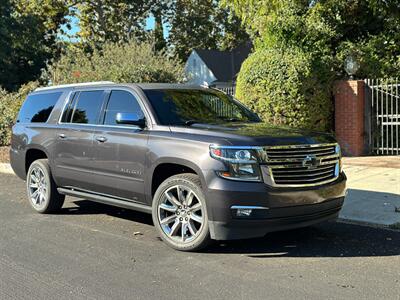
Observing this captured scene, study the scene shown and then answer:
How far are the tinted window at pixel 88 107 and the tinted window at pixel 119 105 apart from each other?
23 centimetres

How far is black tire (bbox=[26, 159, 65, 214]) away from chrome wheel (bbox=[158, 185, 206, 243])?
2.50 m

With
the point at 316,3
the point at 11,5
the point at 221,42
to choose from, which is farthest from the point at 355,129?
the point at 221,42

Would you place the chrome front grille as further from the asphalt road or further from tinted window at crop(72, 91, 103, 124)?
tinted window at crop(72, 91, 103, 124)

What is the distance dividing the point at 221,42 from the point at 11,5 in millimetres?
22714

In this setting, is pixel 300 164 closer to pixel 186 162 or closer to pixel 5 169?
pixel 186 162

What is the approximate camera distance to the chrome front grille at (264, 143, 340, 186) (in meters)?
5.34

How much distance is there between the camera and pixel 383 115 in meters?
13.4

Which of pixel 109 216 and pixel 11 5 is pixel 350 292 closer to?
pixel 109 216

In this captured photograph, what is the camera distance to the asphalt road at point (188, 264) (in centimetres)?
→ 456

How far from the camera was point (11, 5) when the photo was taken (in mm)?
33656

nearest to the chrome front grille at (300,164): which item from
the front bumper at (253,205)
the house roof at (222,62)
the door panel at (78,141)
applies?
the front bumper at (253,205)

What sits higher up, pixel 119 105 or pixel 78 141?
pixel 119 105

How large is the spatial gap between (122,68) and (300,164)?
463 inches

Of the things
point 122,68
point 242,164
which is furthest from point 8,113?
point 242,164
